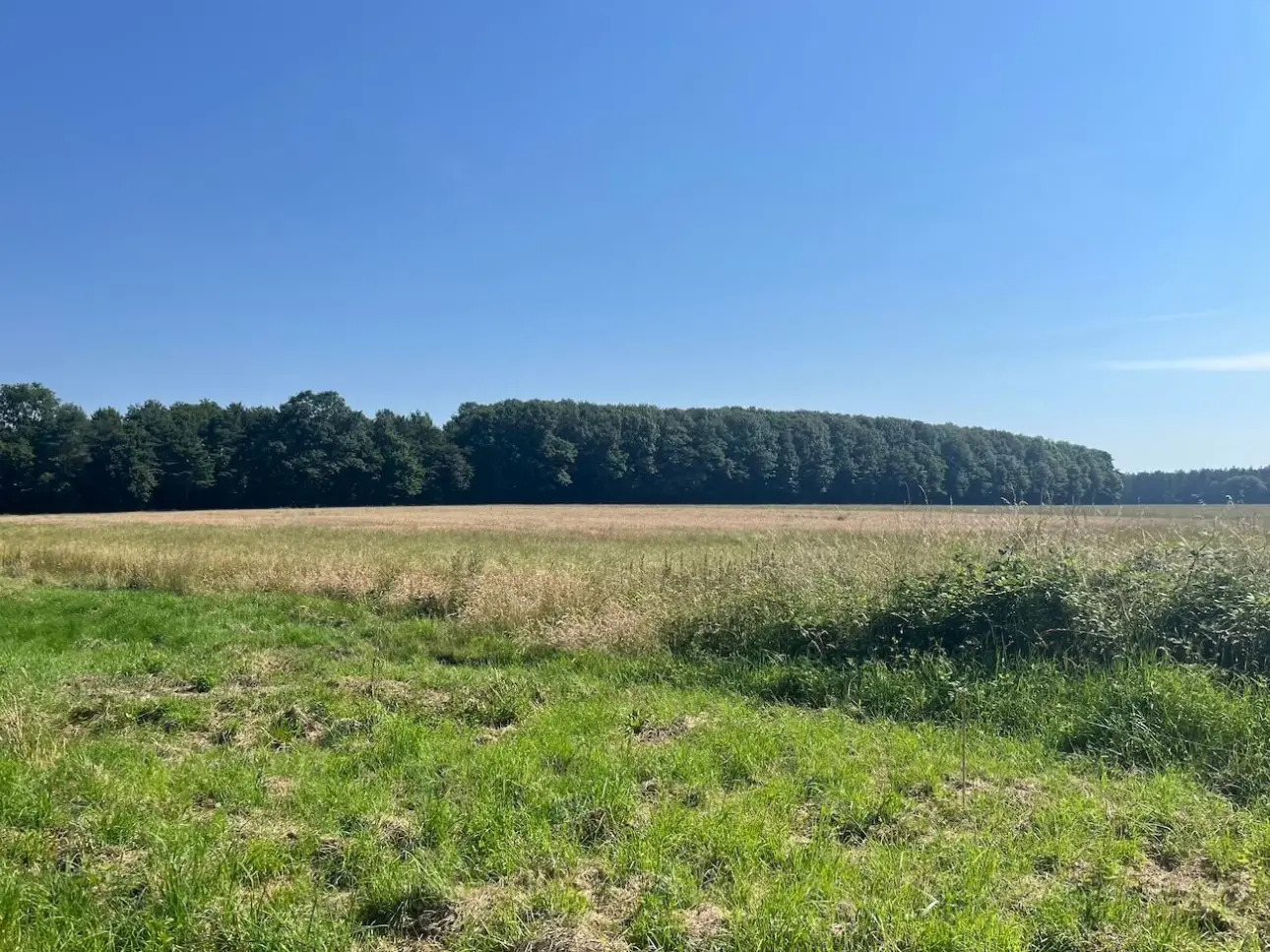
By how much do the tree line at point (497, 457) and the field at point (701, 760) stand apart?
64.9 metres

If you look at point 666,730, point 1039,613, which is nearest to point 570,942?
point 666,730

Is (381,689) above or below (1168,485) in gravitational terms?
below

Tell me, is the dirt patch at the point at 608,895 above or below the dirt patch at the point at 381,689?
above

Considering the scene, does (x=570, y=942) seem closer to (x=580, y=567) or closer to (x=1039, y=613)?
(x=1039, y=613)

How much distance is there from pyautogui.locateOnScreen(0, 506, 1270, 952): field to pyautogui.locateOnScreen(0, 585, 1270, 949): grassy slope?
2cm

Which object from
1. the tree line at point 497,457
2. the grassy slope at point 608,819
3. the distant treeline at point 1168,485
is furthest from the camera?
the distant treeline at point 1168,485

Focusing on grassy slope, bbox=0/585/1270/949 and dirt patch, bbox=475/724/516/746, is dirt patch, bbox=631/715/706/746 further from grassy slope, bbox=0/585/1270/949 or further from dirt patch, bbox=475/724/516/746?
dirt patch, bbox=475/724/516/746

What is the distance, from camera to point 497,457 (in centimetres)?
8488

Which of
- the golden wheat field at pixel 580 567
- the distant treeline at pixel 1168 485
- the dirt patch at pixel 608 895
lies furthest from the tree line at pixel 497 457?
the dirt patch at pixel 608 895

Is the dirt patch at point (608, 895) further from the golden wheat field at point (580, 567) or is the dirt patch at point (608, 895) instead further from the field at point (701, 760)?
the golden wheat field at point (580, 567)

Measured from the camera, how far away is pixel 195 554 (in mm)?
18469

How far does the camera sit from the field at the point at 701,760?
352 cm

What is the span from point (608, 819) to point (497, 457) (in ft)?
269

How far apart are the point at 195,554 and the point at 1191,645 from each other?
1970 centimetres
